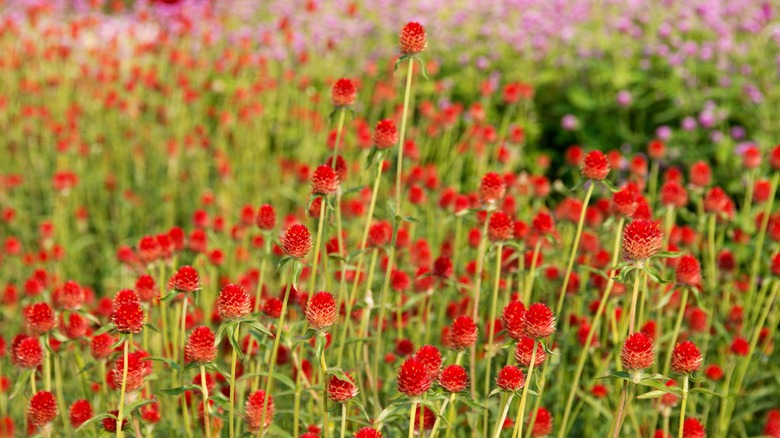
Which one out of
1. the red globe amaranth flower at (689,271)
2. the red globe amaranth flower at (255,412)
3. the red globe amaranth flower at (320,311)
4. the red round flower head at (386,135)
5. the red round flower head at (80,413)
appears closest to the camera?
the red globe amaranth flower at (320,311)

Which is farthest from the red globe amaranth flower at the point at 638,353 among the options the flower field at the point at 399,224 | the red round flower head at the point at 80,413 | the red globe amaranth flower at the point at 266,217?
the red round flower head at the point at 80,413

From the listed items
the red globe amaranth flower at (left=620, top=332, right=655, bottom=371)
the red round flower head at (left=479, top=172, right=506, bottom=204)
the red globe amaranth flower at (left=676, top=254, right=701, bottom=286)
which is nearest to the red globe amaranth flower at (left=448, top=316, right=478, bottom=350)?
the red globe amaranth flower at (left=620, top=332, right=655, bottom=371)

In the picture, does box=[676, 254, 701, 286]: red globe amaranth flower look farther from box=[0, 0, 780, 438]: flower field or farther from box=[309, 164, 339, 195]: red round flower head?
box=[309, 164, 339, 195]: red round flower head

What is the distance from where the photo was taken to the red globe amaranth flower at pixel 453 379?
5.93ft

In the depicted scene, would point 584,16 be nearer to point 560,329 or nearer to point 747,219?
point 747,219

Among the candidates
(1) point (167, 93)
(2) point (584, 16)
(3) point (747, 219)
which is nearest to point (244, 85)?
(1) point (167, 93)

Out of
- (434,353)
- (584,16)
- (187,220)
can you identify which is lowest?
(187,220)

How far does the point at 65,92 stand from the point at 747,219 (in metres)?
4.76

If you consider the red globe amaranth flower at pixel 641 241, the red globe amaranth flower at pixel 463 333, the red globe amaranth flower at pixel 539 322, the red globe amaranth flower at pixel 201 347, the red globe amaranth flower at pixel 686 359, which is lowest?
the red globe amaranth flower at pixel 201 347

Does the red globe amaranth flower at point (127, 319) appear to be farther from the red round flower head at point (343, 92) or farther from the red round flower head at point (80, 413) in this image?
the red round flower head at point (343, 92)

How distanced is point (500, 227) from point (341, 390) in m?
0.67

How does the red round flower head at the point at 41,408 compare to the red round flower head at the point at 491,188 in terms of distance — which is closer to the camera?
the red round flower head at the point at 41,408

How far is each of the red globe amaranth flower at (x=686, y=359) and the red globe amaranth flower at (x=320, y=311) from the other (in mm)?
724

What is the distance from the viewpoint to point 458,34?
7.49 metres
